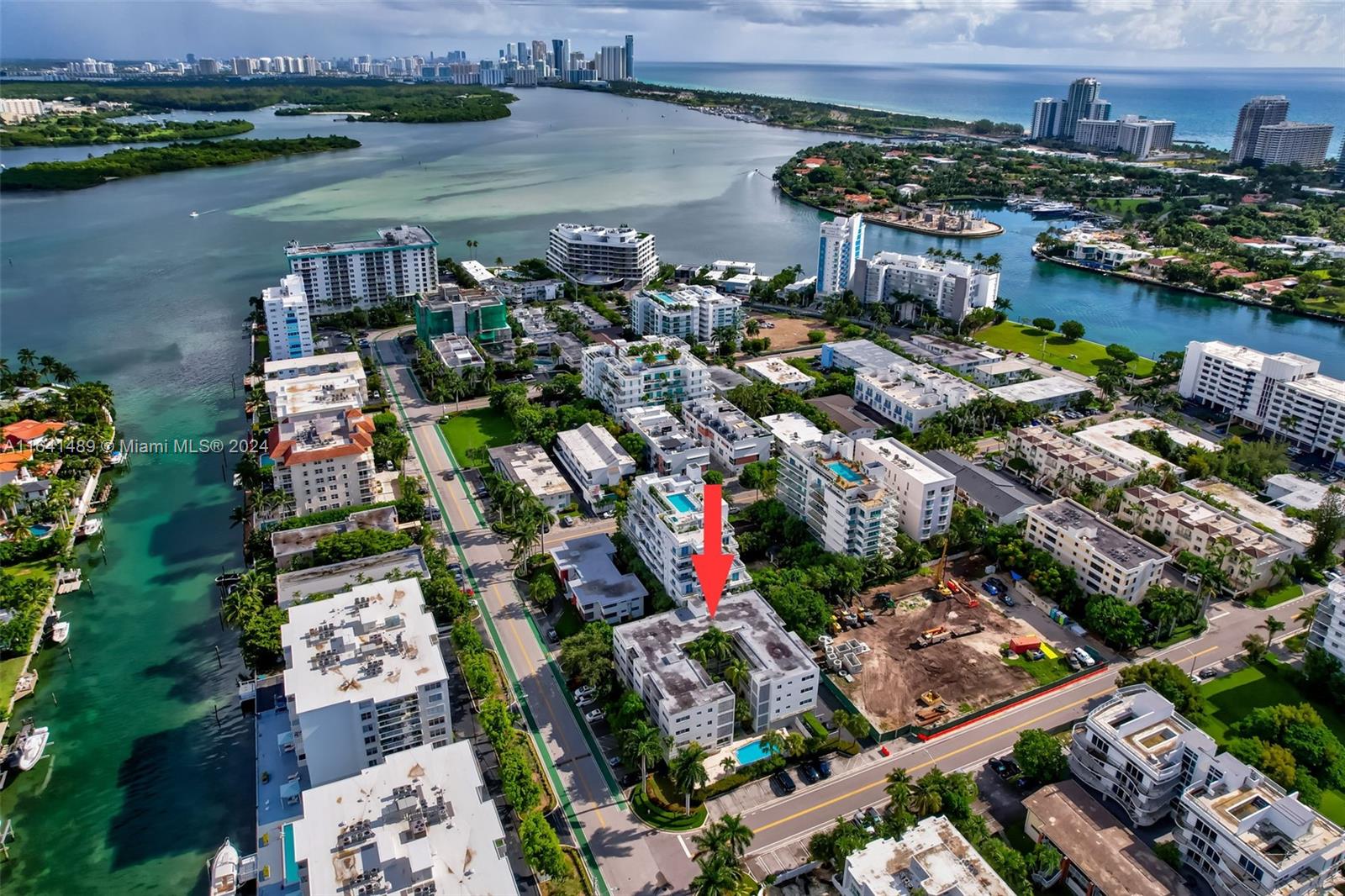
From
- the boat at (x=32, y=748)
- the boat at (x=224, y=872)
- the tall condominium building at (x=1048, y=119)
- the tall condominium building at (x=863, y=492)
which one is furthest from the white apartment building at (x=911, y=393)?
the tall condominium building at (x=1048, y=119)

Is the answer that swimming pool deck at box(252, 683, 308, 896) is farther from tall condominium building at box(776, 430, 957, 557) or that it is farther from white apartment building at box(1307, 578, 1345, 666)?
white apartment building at box(1307, 578, 1345, 666)

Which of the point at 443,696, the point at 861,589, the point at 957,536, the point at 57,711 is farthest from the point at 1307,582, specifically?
the point at 57,711

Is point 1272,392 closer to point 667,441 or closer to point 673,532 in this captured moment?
point 667,441

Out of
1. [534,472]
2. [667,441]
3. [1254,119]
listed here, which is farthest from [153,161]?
[1254,119]

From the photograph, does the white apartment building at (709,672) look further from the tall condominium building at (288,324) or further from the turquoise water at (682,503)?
the tall condominium building at (288,324)

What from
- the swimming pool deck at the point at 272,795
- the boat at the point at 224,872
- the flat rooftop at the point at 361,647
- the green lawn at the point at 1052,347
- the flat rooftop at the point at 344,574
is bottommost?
the boat at the point at 224,872

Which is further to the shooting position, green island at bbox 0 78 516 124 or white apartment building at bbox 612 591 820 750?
green island at bbox 0 78 516 124

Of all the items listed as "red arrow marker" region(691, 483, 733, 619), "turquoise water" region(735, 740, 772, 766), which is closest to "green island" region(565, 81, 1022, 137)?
"red arrow marker" region(691, 483, 733, 619)
